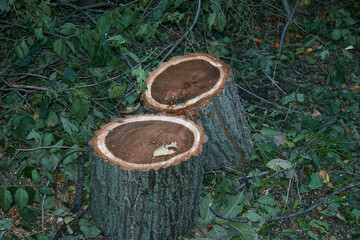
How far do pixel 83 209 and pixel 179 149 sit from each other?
91cm

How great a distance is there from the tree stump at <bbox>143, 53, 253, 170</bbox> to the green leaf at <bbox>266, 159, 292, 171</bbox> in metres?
0.20

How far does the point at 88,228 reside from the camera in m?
2.47

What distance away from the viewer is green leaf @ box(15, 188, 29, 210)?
7.64 feet

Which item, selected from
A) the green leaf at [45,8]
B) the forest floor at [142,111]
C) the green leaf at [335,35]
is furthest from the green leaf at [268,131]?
the green leaf at [45,8]

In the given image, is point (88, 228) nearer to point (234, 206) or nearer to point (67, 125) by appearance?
point (67, 125)

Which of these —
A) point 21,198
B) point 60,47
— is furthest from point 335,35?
point 21,198

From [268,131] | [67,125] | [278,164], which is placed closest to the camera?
[67,125]

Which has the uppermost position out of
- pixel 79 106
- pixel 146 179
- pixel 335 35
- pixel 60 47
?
pixel 60 47

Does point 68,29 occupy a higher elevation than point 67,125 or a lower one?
higher

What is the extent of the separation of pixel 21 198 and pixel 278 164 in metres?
1.99

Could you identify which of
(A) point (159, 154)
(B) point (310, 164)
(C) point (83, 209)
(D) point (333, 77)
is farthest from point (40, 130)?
(D) point (333, 77)

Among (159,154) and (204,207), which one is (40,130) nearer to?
(159,154)

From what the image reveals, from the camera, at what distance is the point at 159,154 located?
2.22 m

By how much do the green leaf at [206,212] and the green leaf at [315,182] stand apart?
0.87m
